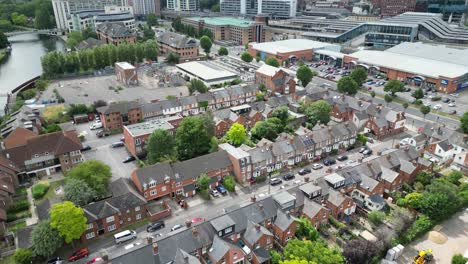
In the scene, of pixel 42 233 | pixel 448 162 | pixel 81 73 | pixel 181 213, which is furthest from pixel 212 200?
pixel 81 73

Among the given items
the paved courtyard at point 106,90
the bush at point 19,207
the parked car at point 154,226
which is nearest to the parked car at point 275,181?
the parked car at point 154,226

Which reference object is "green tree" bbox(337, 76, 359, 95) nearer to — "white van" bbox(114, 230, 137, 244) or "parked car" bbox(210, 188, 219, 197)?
"parked car" bbox(210, 188, 219, 197)

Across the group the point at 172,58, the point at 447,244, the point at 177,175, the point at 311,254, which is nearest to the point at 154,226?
the point at 177,175

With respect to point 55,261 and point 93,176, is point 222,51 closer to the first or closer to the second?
point 93,176

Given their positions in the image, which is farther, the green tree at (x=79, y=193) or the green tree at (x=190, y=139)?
the green tree at (x=190, y=139)

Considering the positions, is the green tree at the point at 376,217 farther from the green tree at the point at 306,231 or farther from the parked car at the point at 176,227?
the parked car at the point at 176,227

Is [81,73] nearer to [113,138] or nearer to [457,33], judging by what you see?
[113,138]
